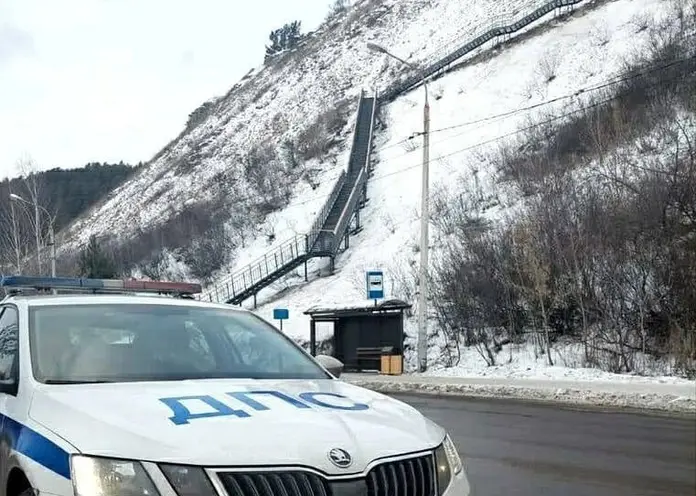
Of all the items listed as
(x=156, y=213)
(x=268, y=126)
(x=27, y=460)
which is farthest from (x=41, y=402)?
(x=268, y=126)

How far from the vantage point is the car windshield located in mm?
4250

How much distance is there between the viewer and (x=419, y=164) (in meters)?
47.3

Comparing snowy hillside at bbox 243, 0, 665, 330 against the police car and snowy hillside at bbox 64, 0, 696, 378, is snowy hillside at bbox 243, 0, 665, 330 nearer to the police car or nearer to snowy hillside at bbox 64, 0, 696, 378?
snowy hillside at bbox 64, 0, 696, 378

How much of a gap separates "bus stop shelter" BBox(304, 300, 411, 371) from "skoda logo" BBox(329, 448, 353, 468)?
21.7m

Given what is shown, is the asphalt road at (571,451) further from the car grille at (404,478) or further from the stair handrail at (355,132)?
the stair handrail at (355,132)

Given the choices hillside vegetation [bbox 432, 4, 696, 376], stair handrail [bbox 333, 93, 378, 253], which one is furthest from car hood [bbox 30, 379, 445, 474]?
stair handrail [bbox 333, 93, 378, 253]

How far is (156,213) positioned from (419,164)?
90.3ft

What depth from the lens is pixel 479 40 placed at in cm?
5991

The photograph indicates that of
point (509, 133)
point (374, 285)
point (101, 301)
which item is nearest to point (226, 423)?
point (101, 301)

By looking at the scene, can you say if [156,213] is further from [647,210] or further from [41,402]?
[41,402]

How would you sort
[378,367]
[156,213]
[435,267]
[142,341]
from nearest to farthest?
[142,341] < [378,367] < [435,267] < [156,213]

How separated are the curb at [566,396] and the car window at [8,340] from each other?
1175cm

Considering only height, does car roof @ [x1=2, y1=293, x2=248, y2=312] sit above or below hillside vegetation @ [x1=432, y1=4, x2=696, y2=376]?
below

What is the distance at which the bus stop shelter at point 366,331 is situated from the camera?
2523 centimetres
